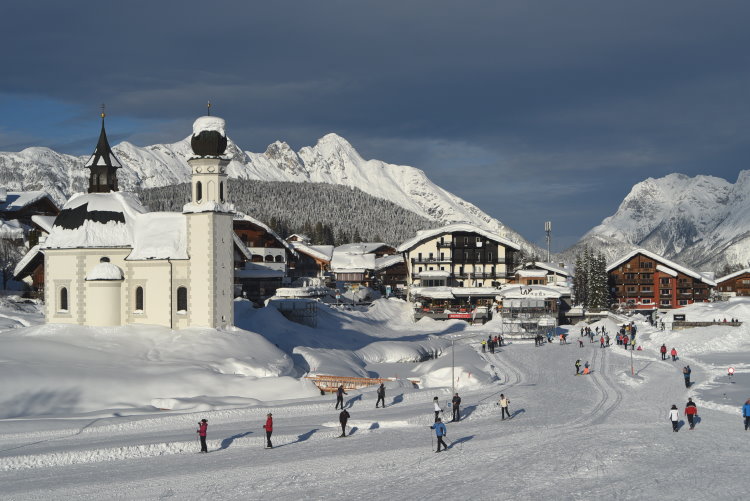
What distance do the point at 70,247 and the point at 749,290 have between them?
96.4 metres

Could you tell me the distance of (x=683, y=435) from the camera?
1356 inches

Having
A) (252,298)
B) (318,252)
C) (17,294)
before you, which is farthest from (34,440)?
(318,252)

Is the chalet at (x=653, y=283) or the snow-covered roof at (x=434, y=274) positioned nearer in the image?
the snow-covered roof at (x=434, y=274)

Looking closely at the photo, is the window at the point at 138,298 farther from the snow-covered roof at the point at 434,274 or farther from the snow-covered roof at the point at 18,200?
the snow-covered roof at the point at 434,274

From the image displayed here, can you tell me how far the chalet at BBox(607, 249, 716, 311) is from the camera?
11212cm

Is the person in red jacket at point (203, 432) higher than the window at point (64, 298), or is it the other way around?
the window at point (64, 298)

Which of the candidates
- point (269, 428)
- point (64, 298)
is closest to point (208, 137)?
point (64, 298)

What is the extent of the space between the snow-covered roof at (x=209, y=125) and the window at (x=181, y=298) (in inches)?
398

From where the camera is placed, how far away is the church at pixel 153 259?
54156mm

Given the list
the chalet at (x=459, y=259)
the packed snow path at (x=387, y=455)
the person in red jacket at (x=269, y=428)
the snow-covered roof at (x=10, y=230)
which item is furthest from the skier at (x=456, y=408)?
the chalet at (x=459, y=259)

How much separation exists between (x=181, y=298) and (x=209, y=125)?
11208 millimetres

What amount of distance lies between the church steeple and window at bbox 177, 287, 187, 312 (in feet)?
39.3

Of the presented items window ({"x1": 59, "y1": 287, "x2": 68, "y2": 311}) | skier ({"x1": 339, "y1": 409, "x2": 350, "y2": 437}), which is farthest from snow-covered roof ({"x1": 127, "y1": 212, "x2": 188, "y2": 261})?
skier ({"x1": 339, "y1": 409, "x2": 350, "y2": 437})

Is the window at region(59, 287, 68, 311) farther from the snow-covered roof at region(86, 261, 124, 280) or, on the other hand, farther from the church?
the snow-covered roof at region(86, 261, 124, 280)
